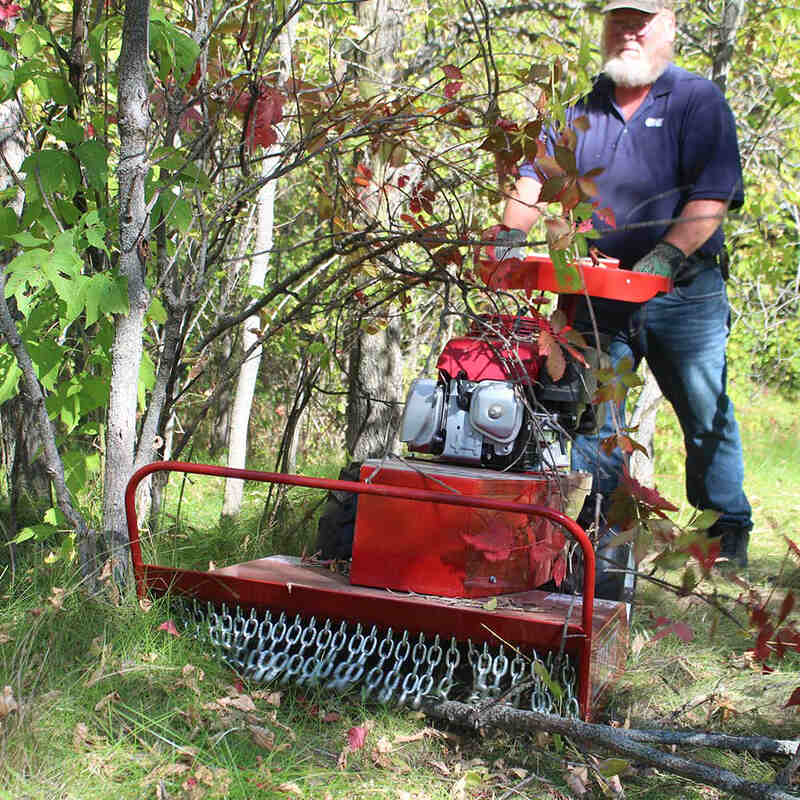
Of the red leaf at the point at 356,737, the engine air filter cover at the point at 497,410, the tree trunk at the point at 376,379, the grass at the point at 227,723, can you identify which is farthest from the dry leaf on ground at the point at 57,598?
the tree trunk at the point at 376,379

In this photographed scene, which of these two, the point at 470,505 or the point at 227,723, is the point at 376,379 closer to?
the point at 470,505

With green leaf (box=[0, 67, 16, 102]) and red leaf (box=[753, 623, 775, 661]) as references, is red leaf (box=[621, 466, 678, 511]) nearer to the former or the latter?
red leaf (box=[753, 623, 775, 661])

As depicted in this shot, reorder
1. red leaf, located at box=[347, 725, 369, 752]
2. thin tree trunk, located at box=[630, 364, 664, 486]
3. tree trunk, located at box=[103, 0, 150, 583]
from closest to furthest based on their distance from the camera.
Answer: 1. red leaf, located at box=[347, 725, 369, 752]
2. tree trunk, located at box=[103, 0, 150, 583]
3. thin tree trunk, located at box=[630, 364, 664, 486]

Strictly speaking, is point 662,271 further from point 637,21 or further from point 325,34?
point 325,34

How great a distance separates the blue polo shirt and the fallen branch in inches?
73.8

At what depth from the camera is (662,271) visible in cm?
347

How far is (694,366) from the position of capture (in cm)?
391

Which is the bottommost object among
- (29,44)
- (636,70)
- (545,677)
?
(545,677)

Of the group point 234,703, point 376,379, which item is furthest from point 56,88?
point 376,379

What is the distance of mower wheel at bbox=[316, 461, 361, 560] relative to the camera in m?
3.23

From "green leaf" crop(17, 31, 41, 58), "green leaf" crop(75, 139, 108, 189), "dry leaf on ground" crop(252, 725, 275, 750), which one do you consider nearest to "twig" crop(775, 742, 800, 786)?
"dry leaf on ground" crop(252, 725, 275, 750)

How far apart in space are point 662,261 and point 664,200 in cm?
43

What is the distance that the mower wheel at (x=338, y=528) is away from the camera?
3.23m

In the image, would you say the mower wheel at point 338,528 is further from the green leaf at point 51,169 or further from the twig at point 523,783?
the green leaf at point 51,169
